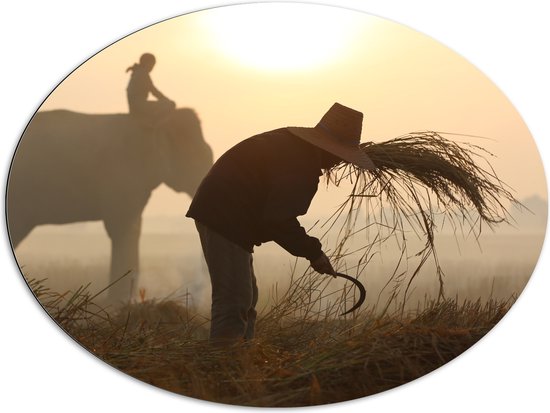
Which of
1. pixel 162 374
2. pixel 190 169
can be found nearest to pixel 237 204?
pixel 190 169

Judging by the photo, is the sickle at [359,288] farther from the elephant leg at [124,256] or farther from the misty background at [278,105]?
the elephant leg at [124,256]

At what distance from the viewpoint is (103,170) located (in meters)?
3.14

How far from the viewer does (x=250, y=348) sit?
10.4 feet

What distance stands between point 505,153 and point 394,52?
0.56 meters

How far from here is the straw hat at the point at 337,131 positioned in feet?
10.4

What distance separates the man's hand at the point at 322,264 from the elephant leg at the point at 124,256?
A: 0.63 metres

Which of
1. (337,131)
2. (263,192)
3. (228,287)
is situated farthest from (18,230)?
(337,131)

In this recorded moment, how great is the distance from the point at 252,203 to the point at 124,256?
19.2 inches

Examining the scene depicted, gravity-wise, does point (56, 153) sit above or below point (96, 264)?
above

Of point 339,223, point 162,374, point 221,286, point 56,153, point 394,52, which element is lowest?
point 162,374

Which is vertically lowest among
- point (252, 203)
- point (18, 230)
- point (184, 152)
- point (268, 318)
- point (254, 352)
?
point (254, 352)

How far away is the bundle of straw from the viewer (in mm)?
3193

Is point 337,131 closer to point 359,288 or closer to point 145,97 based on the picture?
point 359,288

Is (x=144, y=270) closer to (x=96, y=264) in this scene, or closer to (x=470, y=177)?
(x=96, y=264)
